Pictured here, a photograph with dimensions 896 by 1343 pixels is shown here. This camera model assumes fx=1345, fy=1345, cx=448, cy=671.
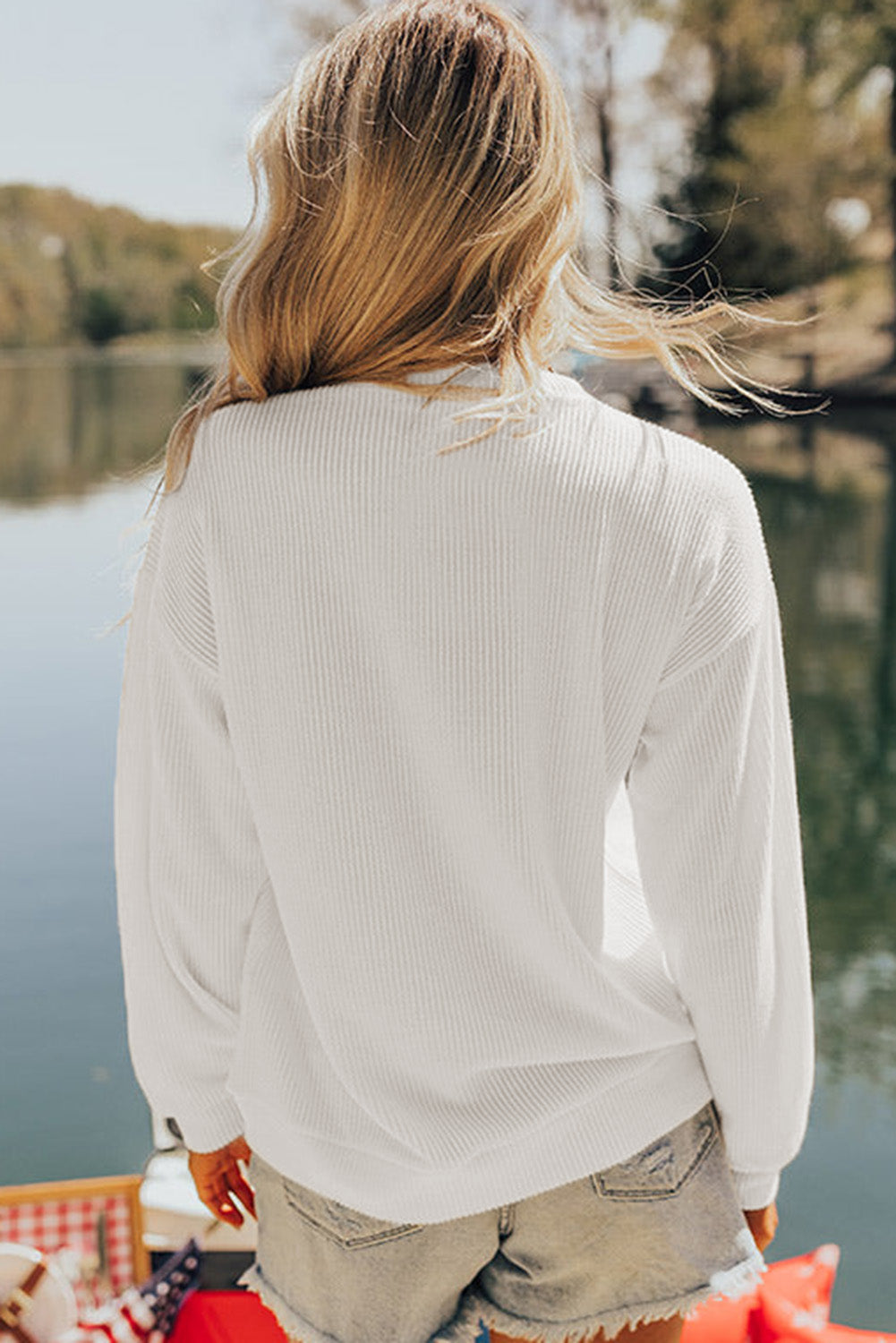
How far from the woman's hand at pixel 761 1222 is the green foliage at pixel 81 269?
20478mm

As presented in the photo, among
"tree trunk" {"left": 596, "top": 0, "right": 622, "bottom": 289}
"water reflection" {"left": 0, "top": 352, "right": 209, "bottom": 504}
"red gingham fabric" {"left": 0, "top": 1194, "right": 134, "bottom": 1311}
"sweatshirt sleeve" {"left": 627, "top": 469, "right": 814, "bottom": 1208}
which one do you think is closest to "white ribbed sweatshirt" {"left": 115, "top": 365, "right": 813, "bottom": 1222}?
"sweatshirt sleeve" {"left": 627, "top": 469, "right": 814, "bottom": 1208}

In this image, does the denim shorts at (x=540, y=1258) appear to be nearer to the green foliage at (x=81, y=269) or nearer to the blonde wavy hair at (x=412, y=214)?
the blonde wavy hair at (x=412, y=214)

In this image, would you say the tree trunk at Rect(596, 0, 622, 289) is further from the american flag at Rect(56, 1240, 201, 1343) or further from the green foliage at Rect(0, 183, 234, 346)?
the american flag at Rect(56, 1240, 201, 1343)

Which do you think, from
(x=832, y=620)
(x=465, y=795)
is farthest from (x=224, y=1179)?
(x=832, y=620)

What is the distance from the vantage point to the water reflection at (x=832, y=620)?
356 cm

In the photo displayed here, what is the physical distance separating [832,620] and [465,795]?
7.18m

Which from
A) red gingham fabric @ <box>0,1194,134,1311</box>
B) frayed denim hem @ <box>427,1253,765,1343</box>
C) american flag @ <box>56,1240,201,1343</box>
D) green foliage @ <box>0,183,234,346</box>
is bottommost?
green foliage @ <box>0,183,234,346</box>

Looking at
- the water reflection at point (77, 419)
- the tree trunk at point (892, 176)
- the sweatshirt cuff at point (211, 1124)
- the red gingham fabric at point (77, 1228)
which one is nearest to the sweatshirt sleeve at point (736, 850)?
the sweatshirt cuff at point (211, 1124)

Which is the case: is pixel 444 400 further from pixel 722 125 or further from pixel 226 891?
pixel 722 125

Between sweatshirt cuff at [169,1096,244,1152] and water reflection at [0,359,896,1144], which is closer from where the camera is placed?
sweatshirt cuff at [169,1096,244,1152]

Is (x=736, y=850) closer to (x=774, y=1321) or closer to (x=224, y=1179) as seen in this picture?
(x=224, y=1179)

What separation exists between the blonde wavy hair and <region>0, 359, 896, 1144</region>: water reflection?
0.42 feet

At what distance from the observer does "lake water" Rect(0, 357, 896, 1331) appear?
259cm

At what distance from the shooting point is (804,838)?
4.45 meters
